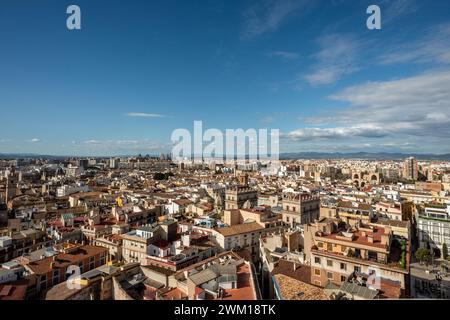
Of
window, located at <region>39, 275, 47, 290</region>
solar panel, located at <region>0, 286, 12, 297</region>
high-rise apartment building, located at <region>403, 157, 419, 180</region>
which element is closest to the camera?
solar panel, located at <region>0, 286, 12, 297</region>

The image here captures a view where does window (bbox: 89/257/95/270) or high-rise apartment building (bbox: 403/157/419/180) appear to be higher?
high-rise apartment building (bbox: 403/157/419/180)

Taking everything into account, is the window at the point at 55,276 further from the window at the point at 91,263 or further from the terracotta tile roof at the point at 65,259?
the window at the point at 91,263

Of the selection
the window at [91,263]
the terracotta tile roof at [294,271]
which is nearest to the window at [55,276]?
the window at [91,263]

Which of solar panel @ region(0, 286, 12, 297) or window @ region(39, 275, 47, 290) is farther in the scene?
window @ region(39, 275, 47, 290)

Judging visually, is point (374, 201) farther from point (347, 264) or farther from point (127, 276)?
point (127, 276)

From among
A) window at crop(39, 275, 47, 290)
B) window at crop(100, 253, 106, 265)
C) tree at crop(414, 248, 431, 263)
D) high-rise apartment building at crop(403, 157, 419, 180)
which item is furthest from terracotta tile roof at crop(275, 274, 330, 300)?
high-rise apartment building at crop(403, 157, 419, 180)

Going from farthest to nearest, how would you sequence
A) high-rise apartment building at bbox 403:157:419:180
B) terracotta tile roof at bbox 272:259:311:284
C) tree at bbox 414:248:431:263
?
high-rise apartment building at bbox 403:157:419:180 < tree at bbox 414:248:431:263 < terracotta tile roof at bbox 272:259:311:284

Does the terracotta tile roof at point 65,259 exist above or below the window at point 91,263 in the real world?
above

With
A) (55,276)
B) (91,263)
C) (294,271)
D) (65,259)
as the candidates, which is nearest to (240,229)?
(294,271)

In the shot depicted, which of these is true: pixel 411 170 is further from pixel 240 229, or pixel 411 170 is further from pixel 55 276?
pixel 55 276

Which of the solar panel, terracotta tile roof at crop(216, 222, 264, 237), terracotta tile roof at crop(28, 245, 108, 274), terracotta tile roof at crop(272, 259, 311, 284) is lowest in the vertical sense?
terracotta tile roof at crop(28, 245, 108, 274)

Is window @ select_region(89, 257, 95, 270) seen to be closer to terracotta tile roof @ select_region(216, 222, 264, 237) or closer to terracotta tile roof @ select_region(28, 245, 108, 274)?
terracotta tile roof @ select_region(28, 245, 108, 274)
